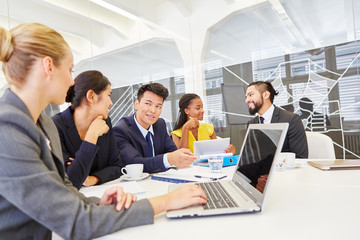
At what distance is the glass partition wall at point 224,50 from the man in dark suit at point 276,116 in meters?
0.94

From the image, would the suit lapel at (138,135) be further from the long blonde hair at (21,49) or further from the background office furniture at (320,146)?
the background office furniture at (320,146)

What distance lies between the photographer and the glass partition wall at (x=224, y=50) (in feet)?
10.9

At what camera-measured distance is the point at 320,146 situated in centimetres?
218

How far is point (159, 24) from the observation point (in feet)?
15.9

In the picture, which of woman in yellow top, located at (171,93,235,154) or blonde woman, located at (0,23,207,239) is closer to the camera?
blonde woman, located at (0,23,207,239)

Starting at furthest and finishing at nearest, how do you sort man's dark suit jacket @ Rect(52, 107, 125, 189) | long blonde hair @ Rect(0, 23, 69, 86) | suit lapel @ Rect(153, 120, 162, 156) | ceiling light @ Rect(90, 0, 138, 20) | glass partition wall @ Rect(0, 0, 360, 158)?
ceiling light @ Rect(90, 0, 138, 20) < glass partition wall @ Rect(0, 0, 360, 158) < suit lapel @ Rect(153, 120, 162, 156) < man's dark suit jacket @ Rect(52, 107, 125, 189) < long blonde hair @ Rect(0, 23, 69, 86)

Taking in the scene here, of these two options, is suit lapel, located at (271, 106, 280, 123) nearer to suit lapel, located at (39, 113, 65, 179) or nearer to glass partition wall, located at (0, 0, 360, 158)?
glass partition wall, located at (0, 0, 360, 158)

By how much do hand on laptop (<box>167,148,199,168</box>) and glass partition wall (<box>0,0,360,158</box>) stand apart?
2610 millimetres

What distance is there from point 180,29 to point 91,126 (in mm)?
3744

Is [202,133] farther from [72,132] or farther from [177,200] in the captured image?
[177,200]

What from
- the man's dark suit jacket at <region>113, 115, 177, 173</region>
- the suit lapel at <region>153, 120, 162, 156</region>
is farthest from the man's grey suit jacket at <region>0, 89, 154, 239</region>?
the suit lapel at <region>153, 120, 162, 156</region>

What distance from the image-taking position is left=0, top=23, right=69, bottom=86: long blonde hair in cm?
76

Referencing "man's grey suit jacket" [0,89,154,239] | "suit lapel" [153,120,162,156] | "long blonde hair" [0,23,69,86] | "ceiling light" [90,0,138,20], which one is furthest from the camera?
"ceiling light" [90,0,138,20]

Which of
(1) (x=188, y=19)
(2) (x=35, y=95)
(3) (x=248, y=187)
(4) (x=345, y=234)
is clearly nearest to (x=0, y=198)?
(2) (x=35, y=95)
